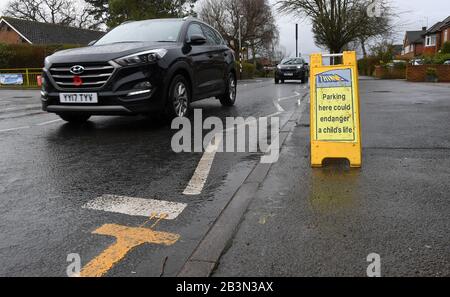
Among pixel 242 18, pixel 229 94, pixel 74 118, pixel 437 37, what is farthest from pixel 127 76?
pixel 437 37

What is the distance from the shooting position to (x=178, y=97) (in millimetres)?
7449

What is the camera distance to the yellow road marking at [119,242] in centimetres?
253

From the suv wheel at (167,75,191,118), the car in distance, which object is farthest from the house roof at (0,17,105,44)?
the suv wheel at (167,75,191,118)

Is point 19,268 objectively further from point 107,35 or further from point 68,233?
point 107,35

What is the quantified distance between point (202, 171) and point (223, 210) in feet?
4.05

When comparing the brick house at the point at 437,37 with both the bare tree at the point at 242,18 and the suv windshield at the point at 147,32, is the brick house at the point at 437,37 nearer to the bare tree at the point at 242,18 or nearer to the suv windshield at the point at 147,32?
the bare tree at the point at 242,18

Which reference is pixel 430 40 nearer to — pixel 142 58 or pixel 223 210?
pixel 142 58

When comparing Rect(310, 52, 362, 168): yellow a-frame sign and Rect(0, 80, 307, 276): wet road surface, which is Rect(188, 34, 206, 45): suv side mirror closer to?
Rect(0, 80, 307, 276): wet road surface

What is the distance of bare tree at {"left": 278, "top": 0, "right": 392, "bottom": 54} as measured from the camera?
4084 centimetres

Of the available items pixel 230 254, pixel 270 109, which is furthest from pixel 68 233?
pixel 270 109

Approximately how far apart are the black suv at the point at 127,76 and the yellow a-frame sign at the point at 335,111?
9.07 feet

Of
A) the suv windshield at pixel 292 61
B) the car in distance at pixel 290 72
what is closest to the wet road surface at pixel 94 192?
the car in distance at pixel 290 72
